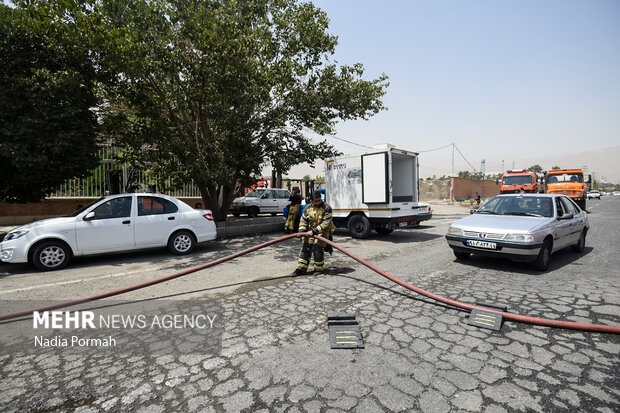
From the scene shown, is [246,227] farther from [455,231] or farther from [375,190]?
[455,231]

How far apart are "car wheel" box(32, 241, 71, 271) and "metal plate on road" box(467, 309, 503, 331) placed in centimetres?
760

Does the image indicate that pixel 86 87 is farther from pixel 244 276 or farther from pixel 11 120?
pixel 244 276

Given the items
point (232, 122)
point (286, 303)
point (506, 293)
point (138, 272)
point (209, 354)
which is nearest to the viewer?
point (209, 354)

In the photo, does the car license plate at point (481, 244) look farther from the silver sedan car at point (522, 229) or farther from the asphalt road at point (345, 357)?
the asphalt road at point (345, 357)

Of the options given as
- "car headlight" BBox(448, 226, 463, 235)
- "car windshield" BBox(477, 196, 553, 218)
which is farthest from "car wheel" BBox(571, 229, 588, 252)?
"car headlight" BBox(448, 226, 463, 235)

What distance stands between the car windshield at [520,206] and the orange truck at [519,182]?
50.4ft

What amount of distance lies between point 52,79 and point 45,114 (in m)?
0.84

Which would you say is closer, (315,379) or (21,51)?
(315,379)

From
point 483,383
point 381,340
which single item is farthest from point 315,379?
point 483,383

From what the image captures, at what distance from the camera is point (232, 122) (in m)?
10.8

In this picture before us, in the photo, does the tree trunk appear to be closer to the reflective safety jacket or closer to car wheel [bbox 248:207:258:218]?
car wheel [bbox 248:207:258:218]

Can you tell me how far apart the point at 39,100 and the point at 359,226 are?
29.6 ft

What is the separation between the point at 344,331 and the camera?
333 cm

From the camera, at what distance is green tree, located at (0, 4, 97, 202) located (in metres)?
7.36
